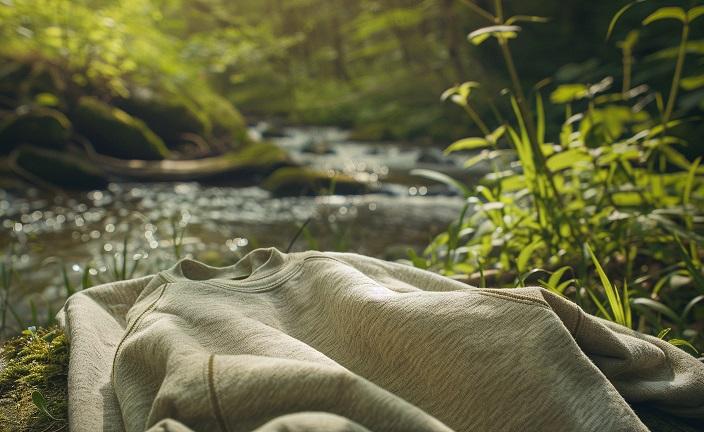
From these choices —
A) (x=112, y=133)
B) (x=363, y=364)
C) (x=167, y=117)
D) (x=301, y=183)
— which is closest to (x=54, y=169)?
(x=112, y=133)

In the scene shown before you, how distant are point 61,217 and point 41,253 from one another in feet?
3.67

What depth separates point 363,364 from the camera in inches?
41.9

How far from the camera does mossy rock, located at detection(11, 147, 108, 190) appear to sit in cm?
710

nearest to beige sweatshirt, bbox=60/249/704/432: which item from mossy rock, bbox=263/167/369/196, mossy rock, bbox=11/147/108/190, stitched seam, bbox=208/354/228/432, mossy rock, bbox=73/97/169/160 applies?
stitched seam, bbox=208/354/228/432

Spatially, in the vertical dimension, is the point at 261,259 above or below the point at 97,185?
above

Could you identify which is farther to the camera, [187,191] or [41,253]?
[187,191]

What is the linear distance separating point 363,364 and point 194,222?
5.32m

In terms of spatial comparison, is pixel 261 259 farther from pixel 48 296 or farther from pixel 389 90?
pixel 389 90

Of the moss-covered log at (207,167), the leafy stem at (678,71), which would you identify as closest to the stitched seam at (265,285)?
the leafy stem at (678,71)

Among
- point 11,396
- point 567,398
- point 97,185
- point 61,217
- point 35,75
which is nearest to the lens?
point 567,398

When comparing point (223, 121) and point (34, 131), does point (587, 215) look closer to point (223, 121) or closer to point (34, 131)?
point (34, 131)

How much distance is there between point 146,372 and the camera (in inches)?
39.4

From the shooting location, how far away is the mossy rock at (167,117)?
9492 mm

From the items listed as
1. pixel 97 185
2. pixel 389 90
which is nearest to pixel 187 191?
pixel 97 185
